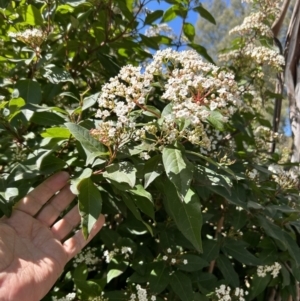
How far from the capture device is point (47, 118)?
1.33m

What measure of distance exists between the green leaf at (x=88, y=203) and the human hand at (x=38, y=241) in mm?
221

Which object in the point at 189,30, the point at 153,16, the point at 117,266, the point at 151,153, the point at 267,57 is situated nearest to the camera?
the point at 151,153

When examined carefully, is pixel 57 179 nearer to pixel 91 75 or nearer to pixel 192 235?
pixel 192 235

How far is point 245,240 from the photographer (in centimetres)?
162

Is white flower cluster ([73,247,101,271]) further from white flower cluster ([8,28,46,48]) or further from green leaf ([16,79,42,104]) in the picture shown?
white flower cluster ([8,28,46,48])

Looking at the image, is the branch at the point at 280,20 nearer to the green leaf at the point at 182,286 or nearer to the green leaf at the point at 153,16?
the green leaf at the point at 153,16

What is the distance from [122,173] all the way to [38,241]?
45cm

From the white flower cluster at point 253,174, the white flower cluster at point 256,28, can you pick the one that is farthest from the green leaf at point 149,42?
the white flower cluster at point 253,174

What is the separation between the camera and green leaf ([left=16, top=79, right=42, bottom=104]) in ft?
4.68

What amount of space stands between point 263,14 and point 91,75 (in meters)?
0.75

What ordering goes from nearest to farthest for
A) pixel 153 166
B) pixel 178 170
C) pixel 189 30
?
pixel 178 170 < pixel 153 166 < pixel 189 30

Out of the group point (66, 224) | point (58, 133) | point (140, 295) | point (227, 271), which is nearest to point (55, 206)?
point (66, 224)

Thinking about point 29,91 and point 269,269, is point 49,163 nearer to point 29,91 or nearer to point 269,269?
point 29,91

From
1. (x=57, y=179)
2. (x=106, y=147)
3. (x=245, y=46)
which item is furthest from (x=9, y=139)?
(x=245, y=46)
